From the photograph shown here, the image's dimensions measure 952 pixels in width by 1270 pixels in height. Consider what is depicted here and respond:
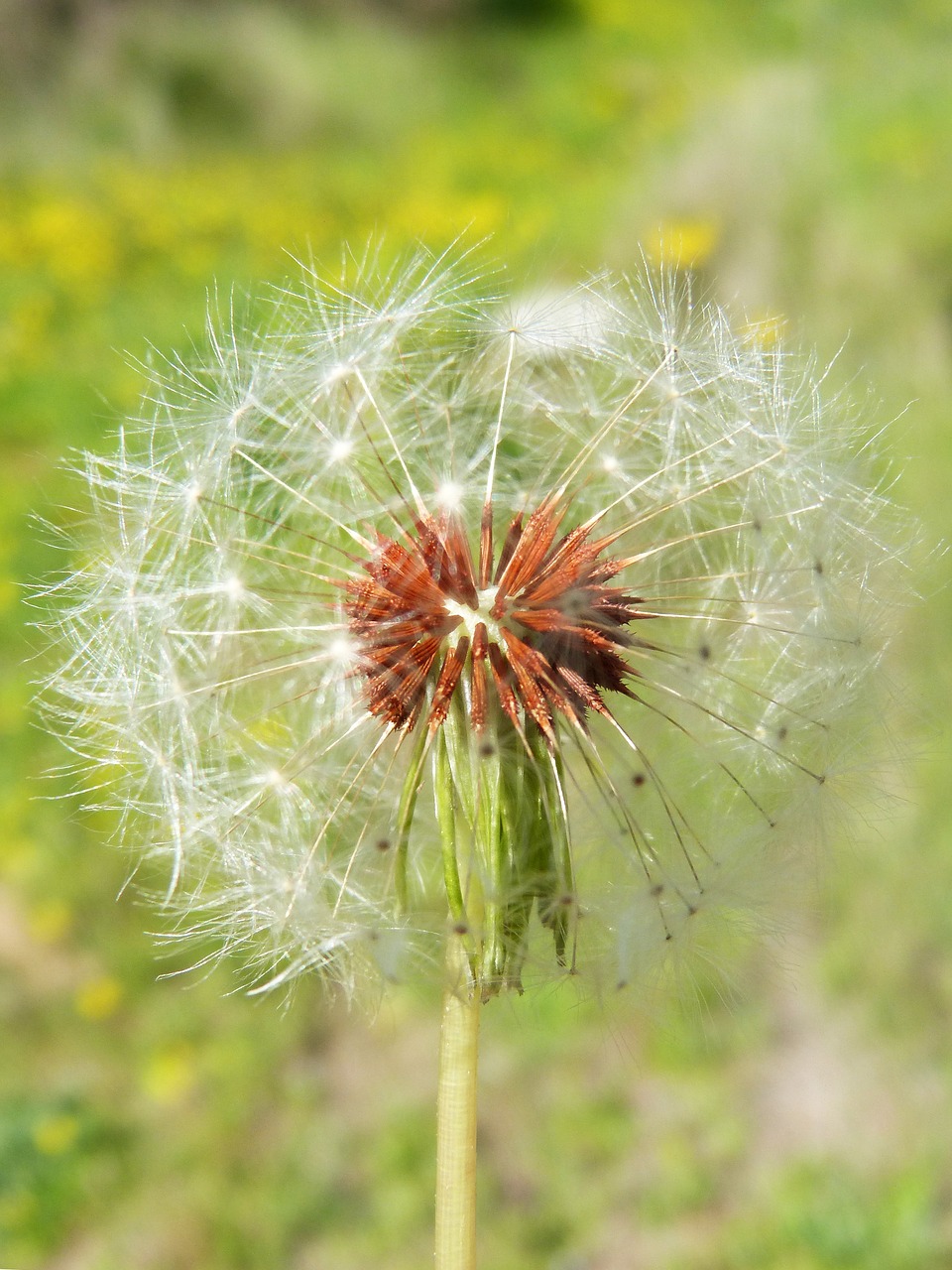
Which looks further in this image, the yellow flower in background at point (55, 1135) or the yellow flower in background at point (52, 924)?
the yellow flower in background at point (52, 924)

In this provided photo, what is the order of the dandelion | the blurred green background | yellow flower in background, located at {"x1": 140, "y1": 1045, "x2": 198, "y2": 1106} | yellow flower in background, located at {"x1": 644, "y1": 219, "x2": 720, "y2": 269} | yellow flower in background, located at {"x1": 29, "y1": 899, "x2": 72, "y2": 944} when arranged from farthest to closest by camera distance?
yellow flower in background, located at {"x1": 644, "y1": 219, "x2": 720, "y2": 269}
yellow flower in background, located at {"x1": 29, "y1": 899, "x2": 72, "y2": 944}
yellow flower in background, located at {"x1": 140, "y1": 1045, "x2": 198, "y2": 1106}
the blurred green background
the dandelion

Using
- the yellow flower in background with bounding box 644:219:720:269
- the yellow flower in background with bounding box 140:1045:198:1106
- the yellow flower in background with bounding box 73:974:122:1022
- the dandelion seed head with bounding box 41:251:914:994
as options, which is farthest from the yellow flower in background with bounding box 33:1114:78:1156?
the yellow flower in background with bounding box 644:219:720:269

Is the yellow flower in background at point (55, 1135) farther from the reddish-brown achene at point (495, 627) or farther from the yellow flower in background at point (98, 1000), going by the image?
the reddish-brown achene at point (495, 627)

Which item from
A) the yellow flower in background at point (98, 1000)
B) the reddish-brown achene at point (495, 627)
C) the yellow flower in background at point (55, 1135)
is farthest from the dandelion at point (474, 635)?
the yellow flower in background at point (98, 1000)

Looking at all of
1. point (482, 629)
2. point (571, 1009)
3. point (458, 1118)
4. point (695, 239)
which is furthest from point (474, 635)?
point (695, 239)

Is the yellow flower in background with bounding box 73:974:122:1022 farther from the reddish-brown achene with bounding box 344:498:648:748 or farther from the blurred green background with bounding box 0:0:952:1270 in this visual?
the reddish-brown achene with bounding box 344:498:648:748

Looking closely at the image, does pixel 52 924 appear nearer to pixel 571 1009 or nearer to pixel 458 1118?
pixel 571 1009

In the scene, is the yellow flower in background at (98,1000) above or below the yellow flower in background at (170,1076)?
above
